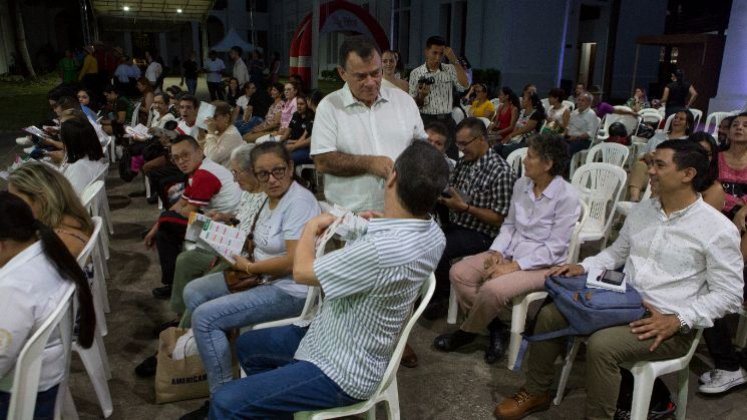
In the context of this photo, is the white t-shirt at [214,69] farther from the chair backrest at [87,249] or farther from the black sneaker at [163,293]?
the chair backrest at [87,249]

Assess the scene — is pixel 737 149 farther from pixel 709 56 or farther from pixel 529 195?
pixel 709 56

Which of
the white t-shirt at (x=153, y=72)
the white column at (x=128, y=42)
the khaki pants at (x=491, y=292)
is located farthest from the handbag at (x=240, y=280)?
the white column at (x=128, y=42)

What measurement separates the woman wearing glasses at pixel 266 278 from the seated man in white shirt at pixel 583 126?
16.2 ft

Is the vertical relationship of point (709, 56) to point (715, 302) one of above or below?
above

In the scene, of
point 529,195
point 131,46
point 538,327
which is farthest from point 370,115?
point 131,46

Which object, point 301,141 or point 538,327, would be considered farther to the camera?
point 301,141

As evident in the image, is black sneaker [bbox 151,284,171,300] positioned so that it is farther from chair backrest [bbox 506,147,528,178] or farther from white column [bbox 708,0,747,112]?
white column [bbox 708,0,747,112]

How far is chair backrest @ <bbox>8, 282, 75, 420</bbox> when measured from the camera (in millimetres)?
1708

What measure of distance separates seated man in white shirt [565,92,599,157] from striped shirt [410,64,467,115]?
6.08ft

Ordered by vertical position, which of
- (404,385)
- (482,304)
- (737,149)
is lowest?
(404,385)

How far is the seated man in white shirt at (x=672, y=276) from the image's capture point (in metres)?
2.18

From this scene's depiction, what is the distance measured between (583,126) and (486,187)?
3947mm

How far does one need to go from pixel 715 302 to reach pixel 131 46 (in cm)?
3500

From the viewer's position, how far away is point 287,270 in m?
2.37
